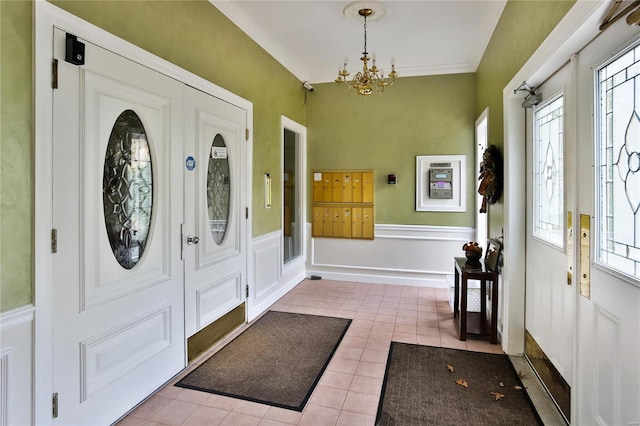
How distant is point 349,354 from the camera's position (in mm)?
2941

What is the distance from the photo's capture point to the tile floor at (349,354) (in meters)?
2.11

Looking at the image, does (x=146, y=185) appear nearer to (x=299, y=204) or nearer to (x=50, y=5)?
(x=50, y=5)

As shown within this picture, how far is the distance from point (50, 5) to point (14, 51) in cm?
31

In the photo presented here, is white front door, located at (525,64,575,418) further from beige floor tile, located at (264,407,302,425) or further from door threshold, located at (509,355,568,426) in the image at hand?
beige floor tile, located at (264,407,302,425)

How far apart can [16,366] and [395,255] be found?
4415 millimetres

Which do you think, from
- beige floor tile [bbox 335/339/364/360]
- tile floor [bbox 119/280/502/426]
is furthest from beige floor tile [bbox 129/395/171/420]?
beige floor tile [bbox 335/339/364/360]

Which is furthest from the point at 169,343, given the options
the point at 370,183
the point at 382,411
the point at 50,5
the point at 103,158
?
the point at 370,183

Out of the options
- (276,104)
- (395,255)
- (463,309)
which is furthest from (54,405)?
(395,255)

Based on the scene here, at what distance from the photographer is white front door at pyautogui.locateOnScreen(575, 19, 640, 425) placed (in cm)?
146

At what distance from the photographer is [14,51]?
1.54 metres

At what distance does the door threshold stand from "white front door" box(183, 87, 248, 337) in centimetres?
244

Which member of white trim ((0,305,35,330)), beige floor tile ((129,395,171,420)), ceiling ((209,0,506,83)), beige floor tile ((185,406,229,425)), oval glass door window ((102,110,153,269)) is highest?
ceiling ((209,0,506,83))

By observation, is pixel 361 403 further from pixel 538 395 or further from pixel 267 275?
pixel 267 275

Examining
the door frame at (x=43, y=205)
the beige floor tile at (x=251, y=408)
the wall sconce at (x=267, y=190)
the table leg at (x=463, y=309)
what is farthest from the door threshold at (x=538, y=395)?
the wall sconce at (x=267, y=190)
